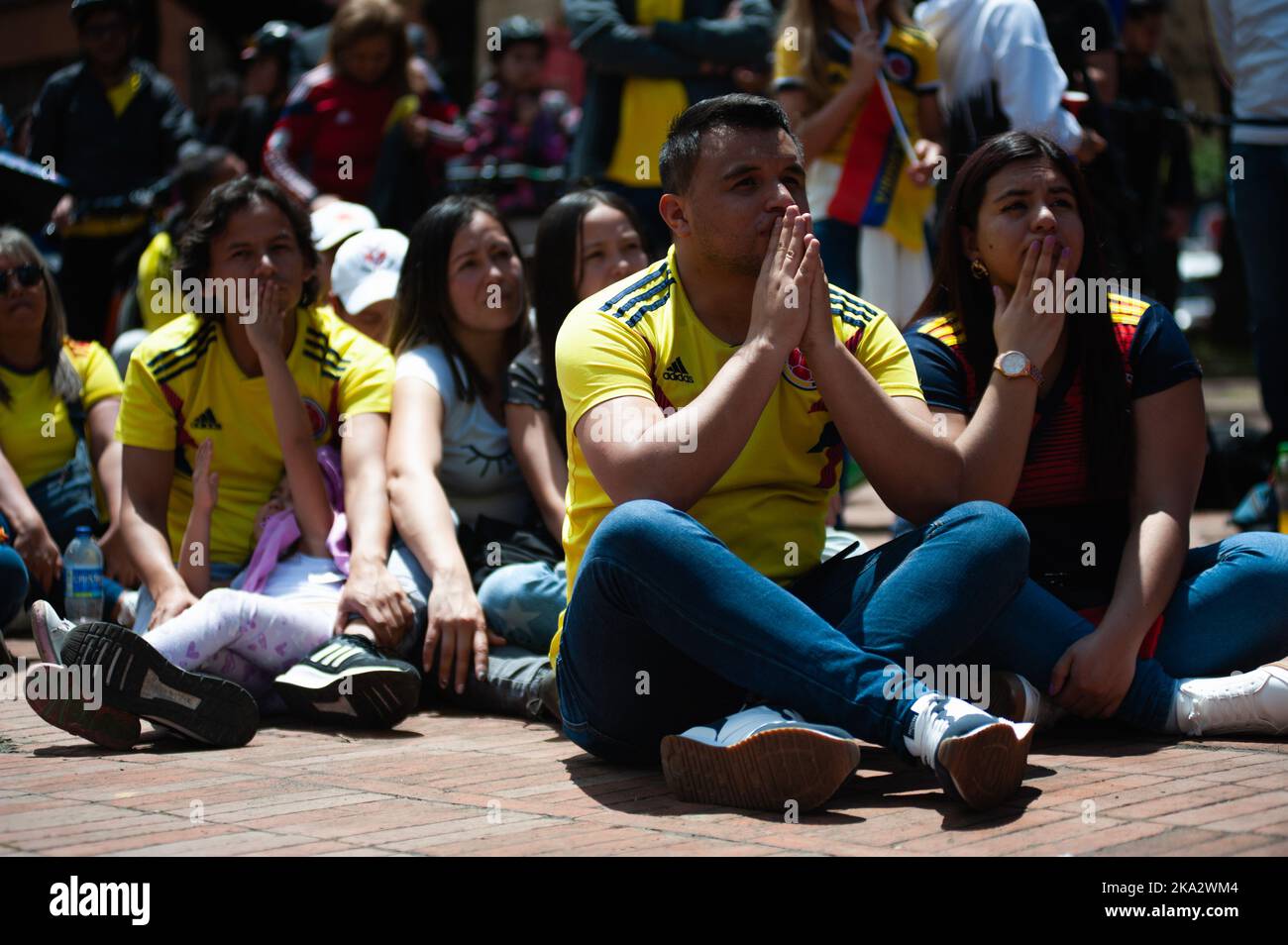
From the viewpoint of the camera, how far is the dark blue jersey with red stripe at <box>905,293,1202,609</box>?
394 centimetres

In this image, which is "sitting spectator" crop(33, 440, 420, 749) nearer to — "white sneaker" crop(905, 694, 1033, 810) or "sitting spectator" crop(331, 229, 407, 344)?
"sitting spectator" crop(331, 229, 407, 344)

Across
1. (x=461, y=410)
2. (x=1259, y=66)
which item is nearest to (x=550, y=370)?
(x=461, y=410)

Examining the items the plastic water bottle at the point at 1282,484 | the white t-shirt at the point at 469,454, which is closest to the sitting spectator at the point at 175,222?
the white t-shirt at the point at 469,454

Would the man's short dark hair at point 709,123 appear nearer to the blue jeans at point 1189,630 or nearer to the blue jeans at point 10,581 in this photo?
the blue jeans at point 1189,630

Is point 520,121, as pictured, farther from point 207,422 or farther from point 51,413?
point 207,422

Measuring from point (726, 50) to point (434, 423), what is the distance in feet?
9.46

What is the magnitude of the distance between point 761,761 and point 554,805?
1.49 feet

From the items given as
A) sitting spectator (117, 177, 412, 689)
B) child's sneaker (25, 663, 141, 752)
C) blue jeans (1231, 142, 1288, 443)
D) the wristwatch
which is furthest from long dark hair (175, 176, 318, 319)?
blue jeans (1231, 142, 1288, 443)

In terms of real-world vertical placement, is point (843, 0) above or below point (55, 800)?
above

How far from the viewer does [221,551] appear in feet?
15.7

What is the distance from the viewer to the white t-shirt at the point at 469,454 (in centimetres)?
486
